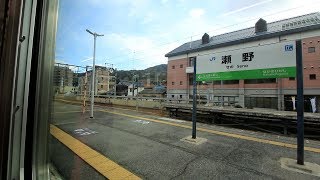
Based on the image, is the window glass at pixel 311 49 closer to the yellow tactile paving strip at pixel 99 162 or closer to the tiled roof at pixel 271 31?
the tiled roof at pixel 271 31

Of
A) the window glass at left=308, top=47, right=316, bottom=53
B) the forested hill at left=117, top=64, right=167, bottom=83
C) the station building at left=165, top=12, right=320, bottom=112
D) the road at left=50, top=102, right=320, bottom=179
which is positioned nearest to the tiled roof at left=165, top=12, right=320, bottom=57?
the station building at left=165, top=12, right=320, bottom=112

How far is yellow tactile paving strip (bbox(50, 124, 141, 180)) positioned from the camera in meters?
2.57

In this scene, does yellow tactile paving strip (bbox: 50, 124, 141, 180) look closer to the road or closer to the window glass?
the road

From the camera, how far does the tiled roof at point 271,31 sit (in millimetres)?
15594

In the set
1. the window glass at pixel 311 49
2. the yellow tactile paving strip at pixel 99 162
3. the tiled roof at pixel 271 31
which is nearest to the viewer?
the yellow tactile paving strip at pixel 99 162

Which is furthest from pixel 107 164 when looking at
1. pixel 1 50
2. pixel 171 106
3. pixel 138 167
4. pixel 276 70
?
pixel 171 106

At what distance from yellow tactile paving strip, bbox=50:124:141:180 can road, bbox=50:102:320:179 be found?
0.23 feet

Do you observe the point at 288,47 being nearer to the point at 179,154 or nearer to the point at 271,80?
the point at 179,154

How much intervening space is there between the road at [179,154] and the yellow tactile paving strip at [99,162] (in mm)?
69

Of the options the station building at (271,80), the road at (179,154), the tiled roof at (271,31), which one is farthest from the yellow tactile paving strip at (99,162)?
the tiled roof at (271,31)

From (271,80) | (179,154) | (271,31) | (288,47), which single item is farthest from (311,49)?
(179,154)

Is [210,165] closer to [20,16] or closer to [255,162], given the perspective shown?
[255,162]

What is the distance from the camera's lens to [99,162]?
2969mm

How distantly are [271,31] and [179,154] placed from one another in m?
19.8
